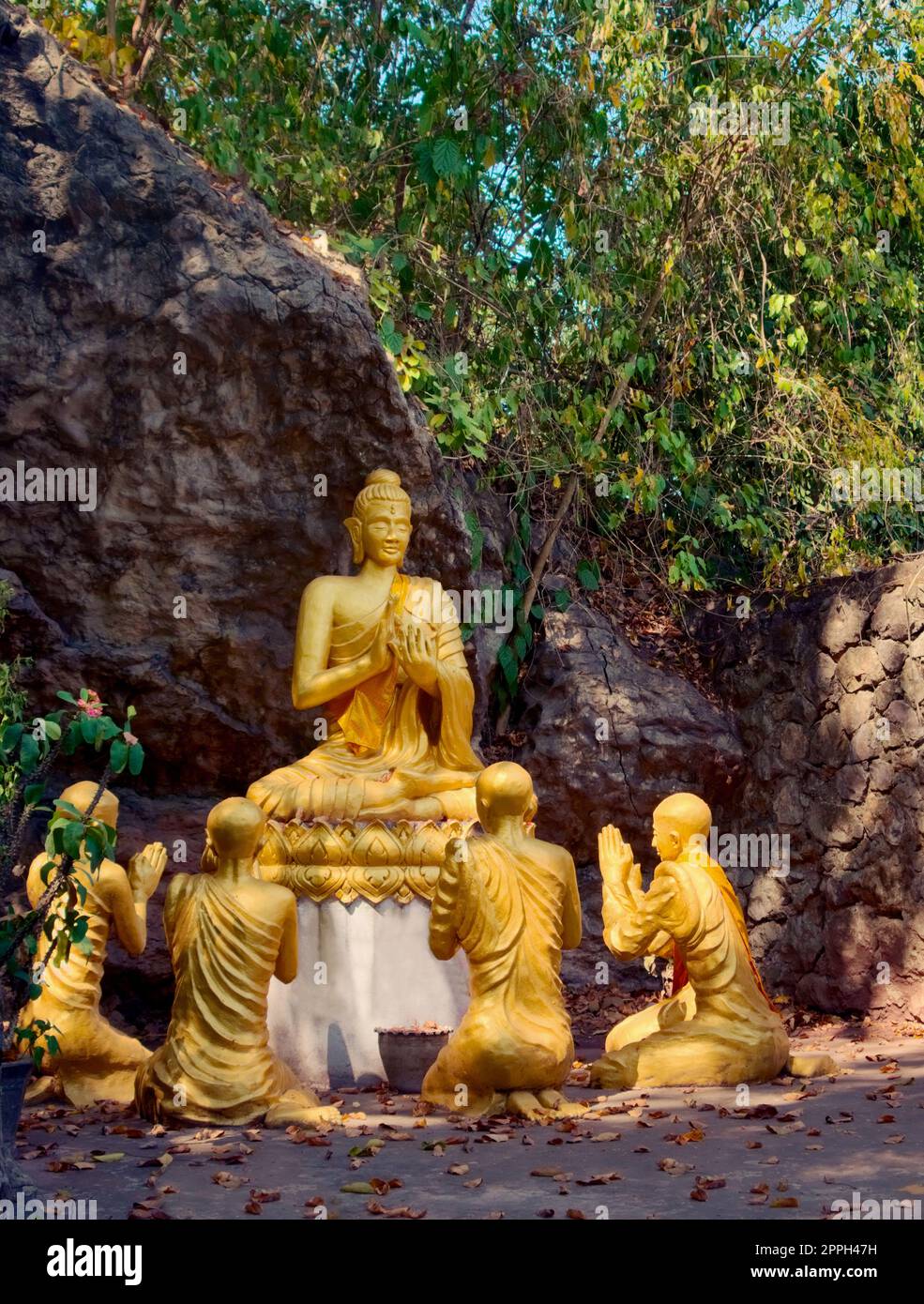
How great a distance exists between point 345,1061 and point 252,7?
6.72 meters

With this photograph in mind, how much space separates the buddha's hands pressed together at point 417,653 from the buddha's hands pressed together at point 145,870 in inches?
69.2

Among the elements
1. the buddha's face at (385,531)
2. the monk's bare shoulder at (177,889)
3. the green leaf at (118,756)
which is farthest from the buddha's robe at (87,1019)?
the buddha's face at (385,531)

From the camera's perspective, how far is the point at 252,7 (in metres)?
9.81

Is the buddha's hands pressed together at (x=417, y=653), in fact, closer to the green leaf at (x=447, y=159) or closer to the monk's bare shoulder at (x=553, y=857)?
the monk's bare shoulder at (x=553, y=857)

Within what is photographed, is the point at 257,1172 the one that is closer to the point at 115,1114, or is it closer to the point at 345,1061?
the point at 115,1114

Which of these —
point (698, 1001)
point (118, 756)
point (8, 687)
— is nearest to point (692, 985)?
point (698, 1001)

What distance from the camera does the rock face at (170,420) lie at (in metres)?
8.93

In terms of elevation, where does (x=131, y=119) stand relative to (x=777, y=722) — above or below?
above

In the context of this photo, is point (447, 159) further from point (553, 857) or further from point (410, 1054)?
point (410, 1054)

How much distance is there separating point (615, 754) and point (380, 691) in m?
2.62

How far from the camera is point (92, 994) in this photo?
6.78 m

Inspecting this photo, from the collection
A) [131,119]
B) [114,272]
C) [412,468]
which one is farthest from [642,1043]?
[131,119]

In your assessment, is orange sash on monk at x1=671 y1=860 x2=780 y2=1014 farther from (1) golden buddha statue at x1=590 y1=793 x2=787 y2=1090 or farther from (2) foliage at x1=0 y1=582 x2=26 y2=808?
(2) foliage at x1=0 y1=582 x2=26 y2=808

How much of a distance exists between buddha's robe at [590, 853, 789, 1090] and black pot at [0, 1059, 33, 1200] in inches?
115
